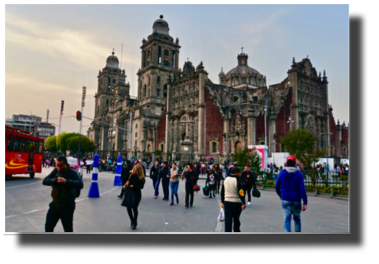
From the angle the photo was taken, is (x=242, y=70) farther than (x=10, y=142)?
Yes

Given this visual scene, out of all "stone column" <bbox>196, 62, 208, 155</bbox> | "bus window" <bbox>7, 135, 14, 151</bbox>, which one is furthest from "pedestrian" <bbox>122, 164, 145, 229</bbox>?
"stone column" <bbox>196, 62, 208, 155</bbox>

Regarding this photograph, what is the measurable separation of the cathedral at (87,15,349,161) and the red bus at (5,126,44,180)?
54.5ft

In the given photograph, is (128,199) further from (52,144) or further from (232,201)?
(52,144)

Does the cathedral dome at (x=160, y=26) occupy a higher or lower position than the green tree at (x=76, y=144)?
higher

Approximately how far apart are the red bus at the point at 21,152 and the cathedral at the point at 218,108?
16596 mm

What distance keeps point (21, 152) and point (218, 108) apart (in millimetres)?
30413

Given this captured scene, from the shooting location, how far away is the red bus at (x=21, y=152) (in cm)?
1830

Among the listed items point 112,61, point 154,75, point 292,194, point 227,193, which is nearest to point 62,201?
point 227,193

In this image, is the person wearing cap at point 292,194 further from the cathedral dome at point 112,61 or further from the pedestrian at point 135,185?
the cathedral dome at point 112,61

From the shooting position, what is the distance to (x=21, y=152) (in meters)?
19.6

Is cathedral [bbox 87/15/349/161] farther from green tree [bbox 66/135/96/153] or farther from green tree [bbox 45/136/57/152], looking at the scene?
green tree [bbox 45/136/57/152]

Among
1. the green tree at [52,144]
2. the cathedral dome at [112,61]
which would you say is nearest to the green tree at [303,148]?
the green tree at [52,144]
